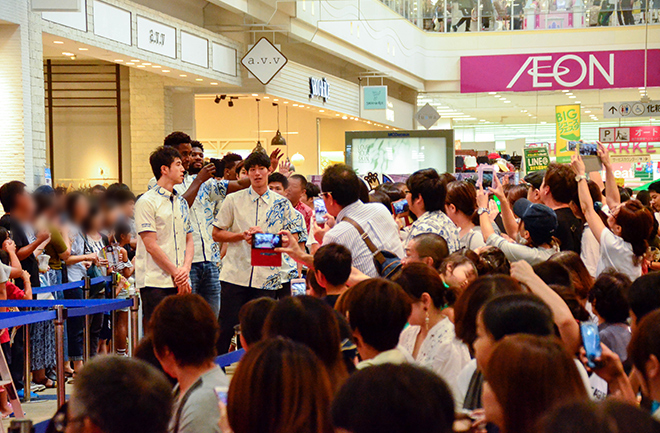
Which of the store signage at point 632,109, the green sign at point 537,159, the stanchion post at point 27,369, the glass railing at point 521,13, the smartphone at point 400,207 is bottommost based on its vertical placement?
the stanchion post at point 27,369

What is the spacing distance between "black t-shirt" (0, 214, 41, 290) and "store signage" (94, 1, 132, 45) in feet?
14.3

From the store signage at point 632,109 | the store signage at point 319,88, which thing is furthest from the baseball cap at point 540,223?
the store signage at point 632,109

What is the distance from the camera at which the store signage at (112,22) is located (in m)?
9.60

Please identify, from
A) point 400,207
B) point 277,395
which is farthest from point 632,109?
point 277,395

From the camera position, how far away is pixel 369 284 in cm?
280

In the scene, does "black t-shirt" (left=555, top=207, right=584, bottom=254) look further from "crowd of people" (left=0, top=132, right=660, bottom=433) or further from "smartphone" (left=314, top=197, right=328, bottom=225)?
"smartphone" (left=314, top=197, right=328, bottom=225)

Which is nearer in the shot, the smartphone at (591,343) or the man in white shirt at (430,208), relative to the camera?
the smartphone at (591,343)

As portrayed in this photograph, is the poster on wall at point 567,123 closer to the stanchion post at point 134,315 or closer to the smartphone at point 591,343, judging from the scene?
the stanchion post at point 134,315

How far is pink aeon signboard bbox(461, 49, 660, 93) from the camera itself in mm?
18578

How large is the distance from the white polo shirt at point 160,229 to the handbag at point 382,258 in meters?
1.25

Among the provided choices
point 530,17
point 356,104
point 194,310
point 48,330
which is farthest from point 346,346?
point 530,17

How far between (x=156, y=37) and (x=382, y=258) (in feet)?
25.2

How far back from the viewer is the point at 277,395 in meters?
1.81

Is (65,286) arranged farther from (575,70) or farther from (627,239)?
(575,70)
